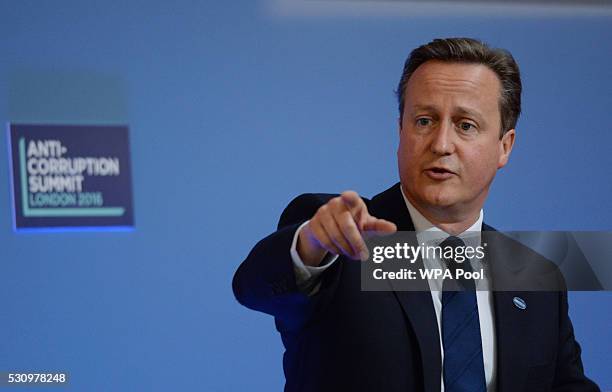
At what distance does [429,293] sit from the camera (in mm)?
1199

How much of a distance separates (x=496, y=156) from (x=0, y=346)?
1.38 meters

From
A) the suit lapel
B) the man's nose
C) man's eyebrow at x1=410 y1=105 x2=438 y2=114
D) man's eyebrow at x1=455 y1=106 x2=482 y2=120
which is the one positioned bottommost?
the suit lapel

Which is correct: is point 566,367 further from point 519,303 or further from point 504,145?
point 504,145

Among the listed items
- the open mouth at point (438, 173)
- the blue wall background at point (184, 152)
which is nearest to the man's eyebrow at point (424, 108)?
the open mouth at point (438, 173)

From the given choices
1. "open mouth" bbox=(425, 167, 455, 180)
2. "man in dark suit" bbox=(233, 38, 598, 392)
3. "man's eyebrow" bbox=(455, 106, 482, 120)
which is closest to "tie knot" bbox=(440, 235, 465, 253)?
"man in dark suit" bbox=(233, 38, 598, 392)

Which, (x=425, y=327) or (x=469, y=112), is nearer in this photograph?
(x=425, y=327)

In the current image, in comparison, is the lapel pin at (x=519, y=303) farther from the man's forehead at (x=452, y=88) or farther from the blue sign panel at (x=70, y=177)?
the blue sign panel at (x=70, y=177)

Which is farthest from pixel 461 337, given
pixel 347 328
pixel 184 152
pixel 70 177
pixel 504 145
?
pixel 70 177

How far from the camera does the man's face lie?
1.28m

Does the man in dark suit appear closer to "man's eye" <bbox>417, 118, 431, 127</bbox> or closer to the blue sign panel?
"man's eye" <bbox>417, 118, 431, 127</bbox>

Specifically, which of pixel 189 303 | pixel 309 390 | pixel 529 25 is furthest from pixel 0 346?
pixel 529 25

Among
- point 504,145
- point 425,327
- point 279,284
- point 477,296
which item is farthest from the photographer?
point 504,145

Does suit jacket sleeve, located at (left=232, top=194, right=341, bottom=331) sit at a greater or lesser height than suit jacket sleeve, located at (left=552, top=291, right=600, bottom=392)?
greater

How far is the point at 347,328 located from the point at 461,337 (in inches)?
7.5
